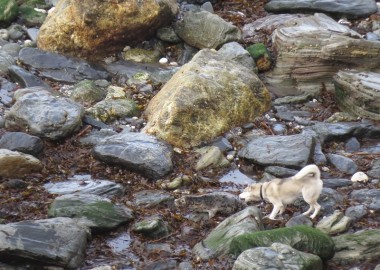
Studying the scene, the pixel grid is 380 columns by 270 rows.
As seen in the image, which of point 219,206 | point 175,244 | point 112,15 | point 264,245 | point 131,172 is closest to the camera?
point 264,245

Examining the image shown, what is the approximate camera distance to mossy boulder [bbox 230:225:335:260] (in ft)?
29.6

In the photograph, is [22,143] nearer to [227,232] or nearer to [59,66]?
[59,66]

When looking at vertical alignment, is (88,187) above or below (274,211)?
below

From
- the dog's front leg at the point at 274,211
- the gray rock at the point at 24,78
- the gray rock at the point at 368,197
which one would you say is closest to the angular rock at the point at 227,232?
the dog's front leg at the point at 274,211

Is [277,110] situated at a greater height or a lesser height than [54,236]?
lesser

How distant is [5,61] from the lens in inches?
614

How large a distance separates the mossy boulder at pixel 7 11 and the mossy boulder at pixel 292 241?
10127 mm

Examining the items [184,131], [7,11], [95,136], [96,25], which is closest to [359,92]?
[184,131]

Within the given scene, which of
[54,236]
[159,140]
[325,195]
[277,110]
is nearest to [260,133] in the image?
[277,110]

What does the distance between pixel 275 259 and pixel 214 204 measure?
233cm

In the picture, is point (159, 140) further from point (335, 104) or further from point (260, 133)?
point (335, 104)

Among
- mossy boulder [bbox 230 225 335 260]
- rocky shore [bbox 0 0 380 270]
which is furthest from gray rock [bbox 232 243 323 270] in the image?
mossy boulder [bbox 230 225 335 260]

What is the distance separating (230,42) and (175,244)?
690 centimetres

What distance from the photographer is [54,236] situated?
30.3 feet
